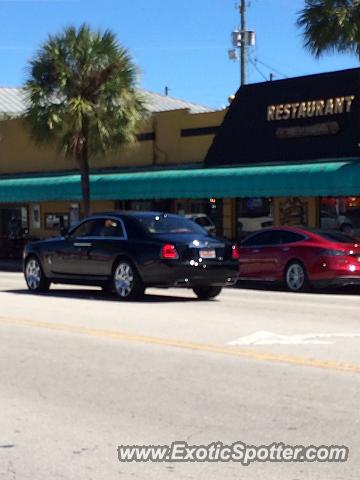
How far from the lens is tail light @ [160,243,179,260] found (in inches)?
544

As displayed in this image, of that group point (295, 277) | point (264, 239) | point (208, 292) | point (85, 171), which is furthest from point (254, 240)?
point (85, 171)

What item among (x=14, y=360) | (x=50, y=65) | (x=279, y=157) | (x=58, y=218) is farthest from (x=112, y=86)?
(x=14, y=360)

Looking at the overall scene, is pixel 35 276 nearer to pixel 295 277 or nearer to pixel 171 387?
pixel 295 277

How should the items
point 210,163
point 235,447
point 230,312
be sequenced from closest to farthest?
1. point 235,447
2. point 230,312
3. point 210,163

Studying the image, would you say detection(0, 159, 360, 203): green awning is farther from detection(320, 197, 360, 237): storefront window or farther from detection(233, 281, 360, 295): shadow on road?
detection(233, 281, 360, 295): shadow on road

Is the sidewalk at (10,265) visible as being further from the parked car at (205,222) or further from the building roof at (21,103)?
the building roof at (21,103)

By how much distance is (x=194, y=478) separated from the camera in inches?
199

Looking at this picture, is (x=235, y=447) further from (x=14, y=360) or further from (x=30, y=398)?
(x=14, y=360)

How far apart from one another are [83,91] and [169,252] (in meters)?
13.3

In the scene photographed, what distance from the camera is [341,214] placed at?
75.2 feet

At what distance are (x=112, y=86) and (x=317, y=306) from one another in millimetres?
14023

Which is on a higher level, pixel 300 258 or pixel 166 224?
pixel 166 224

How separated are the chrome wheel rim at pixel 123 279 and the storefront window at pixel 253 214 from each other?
10952 millimetres

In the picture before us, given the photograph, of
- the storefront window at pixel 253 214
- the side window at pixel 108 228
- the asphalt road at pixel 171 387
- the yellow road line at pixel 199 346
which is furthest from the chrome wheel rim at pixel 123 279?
the storefront window at pixel 253 214
